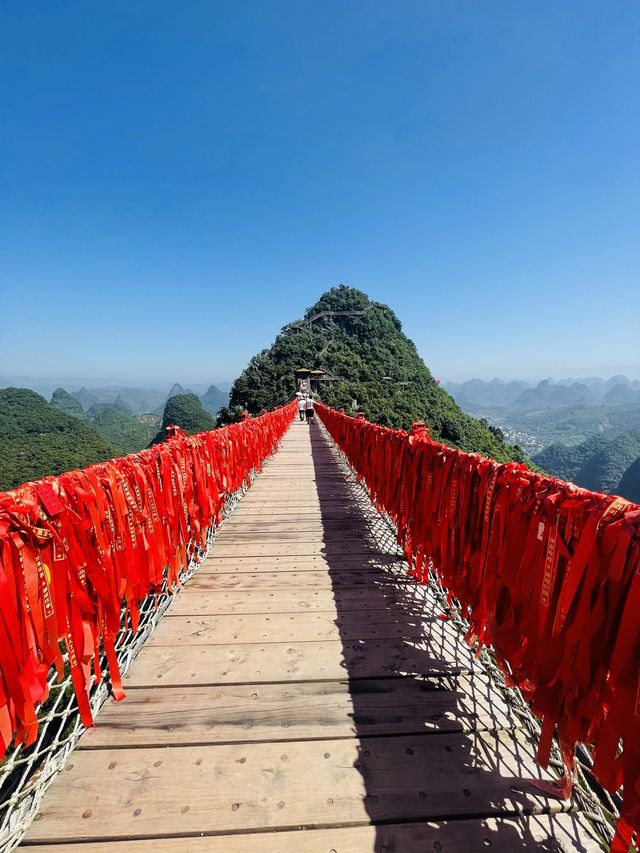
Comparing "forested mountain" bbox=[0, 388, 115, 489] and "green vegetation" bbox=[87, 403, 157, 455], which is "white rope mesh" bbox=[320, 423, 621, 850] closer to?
"forested mountain" bbox=[0, 388, 115, 489]

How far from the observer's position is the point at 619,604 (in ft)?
3.87

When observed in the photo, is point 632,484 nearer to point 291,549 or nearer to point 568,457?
point 568,457

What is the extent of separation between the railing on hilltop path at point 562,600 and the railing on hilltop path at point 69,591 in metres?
1.78

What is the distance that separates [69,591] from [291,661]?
4.38 ft

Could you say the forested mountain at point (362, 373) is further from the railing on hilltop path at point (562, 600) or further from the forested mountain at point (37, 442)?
the railing on hilltop path at point (562, 600)

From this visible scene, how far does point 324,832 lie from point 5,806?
1.22 metres

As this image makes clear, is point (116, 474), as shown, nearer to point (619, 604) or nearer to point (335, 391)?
point (619, 604)

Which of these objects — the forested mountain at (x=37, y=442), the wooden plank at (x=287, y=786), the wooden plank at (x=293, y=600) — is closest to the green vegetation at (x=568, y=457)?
Answer: the forested mountain at (x=37, y=442)

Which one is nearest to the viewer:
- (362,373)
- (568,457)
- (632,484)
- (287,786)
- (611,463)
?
(287,786)

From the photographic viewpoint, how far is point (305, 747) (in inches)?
69.4

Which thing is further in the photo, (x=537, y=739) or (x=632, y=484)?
(x=632, y=484)

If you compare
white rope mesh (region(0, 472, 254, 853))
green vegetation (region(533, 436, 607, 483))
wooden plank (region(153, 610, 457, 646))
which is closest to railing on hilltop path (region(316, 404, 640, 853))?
wooden plank (region(153, 610, 457, 646))

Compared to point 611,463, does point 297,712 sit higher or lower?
higher

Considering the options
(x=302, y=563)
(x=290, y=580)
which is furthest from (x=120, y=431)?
(x=290, y=580)
